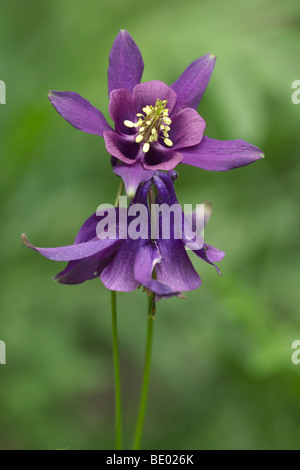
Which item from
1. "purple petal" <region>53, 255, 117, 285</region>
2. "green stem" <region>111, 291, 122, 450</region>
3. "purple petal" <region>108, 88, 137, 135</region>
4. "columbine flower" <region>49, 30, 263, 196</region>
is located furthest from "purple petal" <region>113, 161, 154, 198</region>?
"green stem" <region>111, 291, 122, 450</region>

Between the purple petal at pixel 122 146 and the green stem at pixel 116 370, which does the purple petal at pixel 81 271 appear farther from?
the purple petal at pixel 122 146

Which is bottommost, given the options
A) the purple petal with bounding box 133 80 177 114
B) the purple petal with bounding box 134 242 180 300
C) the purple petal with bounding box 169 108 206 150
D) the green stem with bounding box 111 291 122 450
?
the green stem with bounding box 111 291 122 450

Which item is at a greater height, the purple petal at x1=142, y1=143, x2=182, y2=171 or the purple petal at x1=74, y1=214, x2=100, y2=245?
the purple petal at x1=142, y1=143, x2=182, y2=171

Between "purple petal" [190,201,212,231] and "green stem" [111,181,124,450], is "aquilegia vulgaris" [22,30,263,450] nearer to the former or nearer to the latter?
"green stem" [111,181,124,450]

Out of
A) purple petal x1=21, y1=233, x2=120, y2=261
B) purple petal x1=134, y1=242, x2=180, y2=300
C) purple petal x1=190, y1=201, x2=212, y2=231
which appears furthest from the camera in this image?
purple petal x1=190, y1=201, x2=212, y2=231

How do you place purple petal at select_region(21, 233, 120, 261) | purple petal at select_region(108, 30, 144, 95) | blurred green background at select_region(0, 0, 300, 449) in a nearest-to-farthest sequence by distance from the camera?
purple petal at select_region(21, 233, 120, 261), purple petal at select_region(108, 30, 144, 95), blurred green background at select_region(0, 0, 300, 449)

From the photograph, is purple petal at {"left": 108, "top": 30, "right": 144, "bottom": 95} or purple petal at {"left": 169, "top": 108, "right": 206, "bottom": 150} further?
purple petal at {"left": 108, "top": 30, "right": 144, "bottom": 95}

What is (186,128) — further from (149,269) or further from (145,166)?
(149,269)
